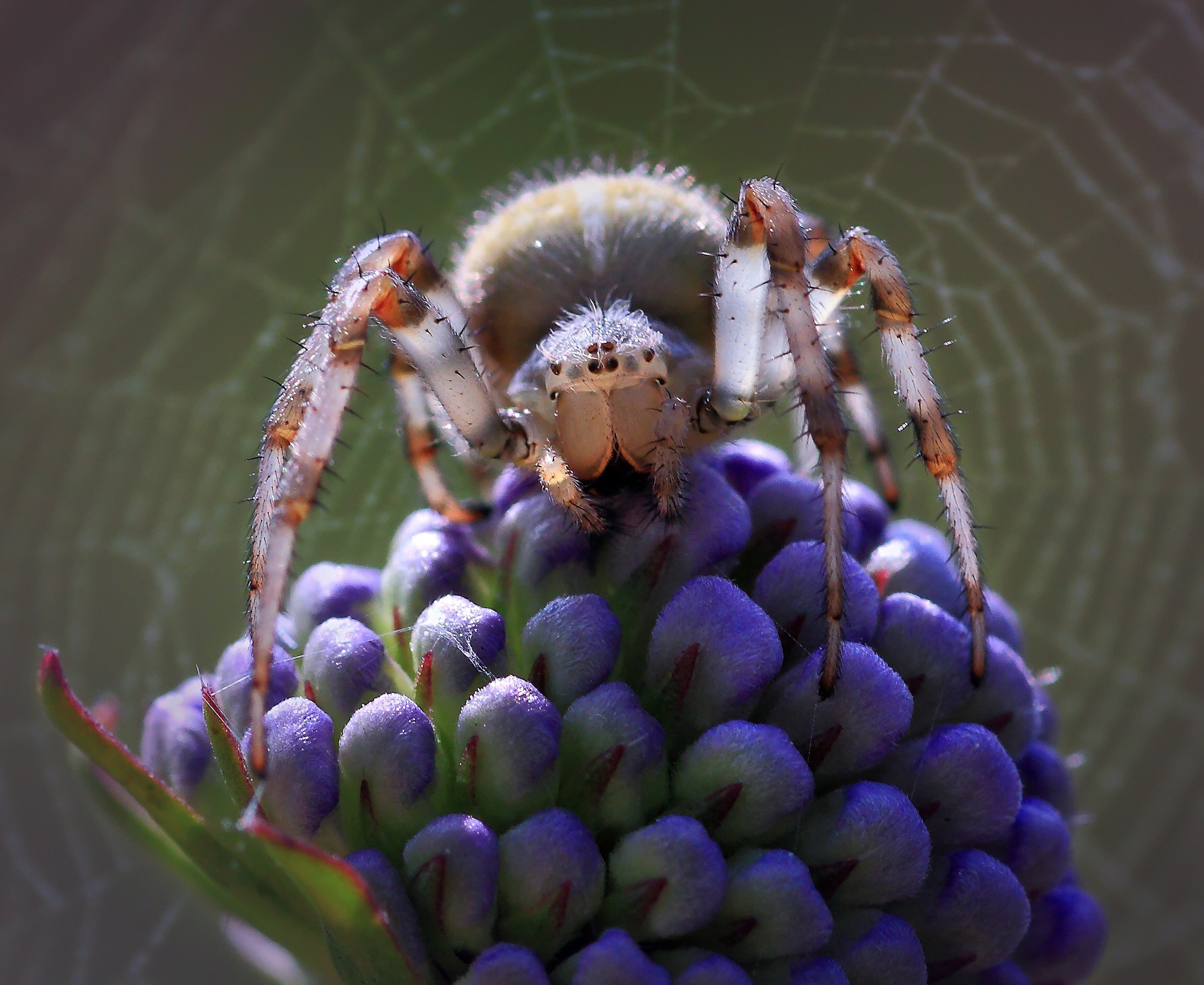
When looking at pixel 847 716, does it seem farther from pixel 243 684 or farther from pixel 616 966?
pixel 243 684

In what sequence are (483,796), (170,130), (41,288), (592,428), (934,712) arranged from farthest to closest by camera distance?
(170,130) < (41,288) < (592,428) < (934,712) < (483,796)

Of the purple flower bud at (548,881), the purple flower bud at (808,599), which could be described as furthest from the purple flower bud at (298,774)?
the purple flower bud at (808,599)

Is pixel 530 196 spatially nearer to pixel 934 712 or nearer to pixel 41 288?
pixel 934 712

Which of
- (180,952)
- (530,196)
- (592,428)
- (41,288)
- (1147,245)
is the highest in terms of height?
(1147,245)

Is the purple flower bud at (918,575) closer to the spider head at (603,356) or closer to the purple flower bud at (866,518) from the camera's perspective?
the purple flower bud at (866,518)

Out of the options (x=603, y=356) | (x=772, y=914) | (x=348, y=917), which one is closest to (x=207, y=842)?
(x=348, y=917)

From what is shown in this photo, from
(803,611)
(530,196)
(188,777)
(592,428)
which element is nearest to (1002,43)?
(530,196)

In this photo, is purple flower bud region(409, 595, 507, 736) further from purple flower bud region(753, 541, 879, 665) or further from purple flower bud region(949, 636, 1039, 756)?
purple flower bud region(949, 636, 1039, 756)
